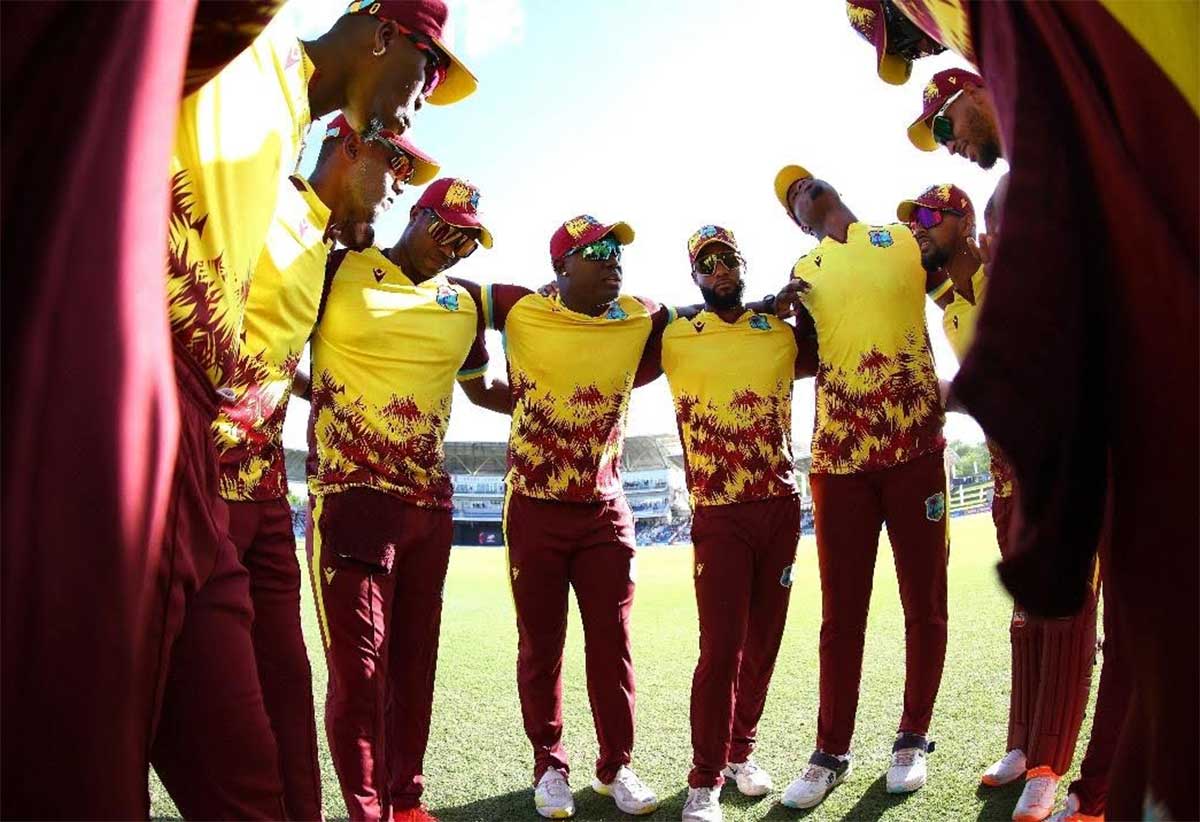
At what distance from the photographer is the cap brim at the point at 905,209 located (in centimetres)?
451

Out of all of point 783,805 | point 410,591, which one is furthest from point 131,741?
point 783,805

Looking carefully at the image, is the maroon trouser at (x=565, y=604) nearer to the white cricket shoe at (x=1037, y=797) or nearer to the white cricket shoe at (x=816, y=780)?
the white cricket shoe at (x=816, y=780)

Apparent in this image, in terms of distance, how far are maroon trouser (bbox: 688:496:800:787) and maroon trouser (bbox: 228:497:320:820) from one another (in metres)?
1.85

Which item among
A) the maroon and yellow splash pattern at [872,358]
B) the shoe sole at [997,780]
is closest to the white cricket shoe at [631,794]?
the shoe sole at [997,780]

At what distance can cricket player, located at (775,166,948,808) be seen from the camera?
161 inches

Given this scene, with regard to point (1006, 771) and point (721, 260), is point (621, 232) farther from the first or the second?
point (1006, 771)

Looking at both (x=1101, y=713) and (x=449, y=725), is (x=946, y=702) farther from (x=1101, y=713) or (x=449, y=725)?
(x=449, y=725)

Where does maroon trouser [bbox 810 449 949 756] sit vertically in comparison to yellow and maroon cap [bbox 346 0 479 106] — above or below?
below

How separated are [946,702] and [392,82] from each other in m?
4.31

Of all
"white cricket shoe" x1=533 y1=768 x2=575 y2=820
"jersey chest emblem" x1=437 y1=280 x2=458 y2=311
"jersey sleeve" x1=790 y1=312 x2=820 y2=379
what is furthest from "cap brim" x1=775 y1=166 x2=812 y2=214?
"white cricket shoe" x1=533 y1=768 x2=575 y2=820

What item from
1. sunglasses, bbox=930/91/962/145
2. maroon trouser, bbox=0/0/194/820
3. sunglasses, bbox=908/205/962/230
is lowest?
maroon trouser, bbox=0/0/194/820

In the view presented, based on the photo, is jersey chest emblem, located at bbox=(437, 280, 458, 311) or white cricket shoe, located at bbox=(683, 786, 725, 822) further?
jersey chest emblem, located at bbox=(437, 280, 458, 311)

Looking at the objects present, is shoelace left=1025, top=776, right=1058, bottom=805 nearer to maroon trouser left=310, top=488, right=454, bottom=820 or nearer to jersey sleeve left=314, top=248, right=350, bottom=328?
maroon trouser left=310, top=488, right=454, bottom=820

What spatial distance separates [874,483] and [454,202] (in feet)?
7.33
